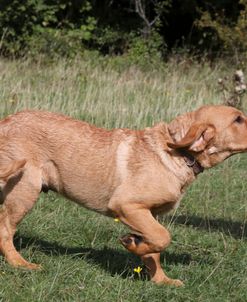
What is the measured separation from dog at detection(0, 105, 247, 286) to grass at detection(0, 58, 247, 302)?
0.85 feet

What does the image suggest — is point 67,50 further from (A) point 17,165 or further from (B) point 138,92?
(A) point 17,165

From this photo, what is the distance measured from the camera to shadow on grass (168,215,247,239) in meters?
6.38

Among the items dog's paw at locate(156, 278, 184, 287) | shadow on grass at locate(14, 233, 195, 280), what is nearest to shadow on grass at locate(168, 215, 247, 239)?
shadow on grass at locate(14, 233, 195, 280)

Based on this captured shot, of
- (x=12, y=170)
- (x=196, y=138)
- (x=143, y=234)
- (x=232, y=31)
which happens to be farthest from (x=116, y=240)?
(x=232, y=31)

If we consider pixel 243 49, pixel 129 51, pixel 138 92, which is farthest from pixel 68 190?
pixel 129 51

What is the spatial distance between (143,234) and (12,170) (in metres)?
1.11

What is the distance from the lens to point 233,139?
5281 millimetres

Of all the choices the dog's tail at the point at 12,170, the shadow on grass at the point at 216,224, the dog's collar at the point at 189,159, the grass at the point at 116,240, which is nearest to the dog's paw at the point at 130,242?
the grass at the point at 116,240

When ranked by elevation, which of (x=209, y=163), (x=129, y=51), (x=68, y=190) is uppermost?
(x=209, y=163)

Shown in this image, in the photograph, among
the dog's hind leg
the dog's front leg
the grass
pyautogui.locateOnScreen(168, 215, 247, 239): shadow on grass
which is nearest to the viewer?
the grass

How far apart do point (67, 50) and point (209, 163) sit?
12.8m

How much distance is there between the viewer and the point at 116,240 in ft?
19.5

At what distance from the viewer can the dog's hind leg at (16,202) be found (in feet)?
17.2

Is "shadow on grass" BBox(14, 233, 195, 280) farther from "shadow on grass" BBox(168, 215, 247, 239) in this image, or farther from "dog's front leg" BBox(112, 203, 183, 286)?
"shadow on grass" BBox(168, 215, 247, 239)
